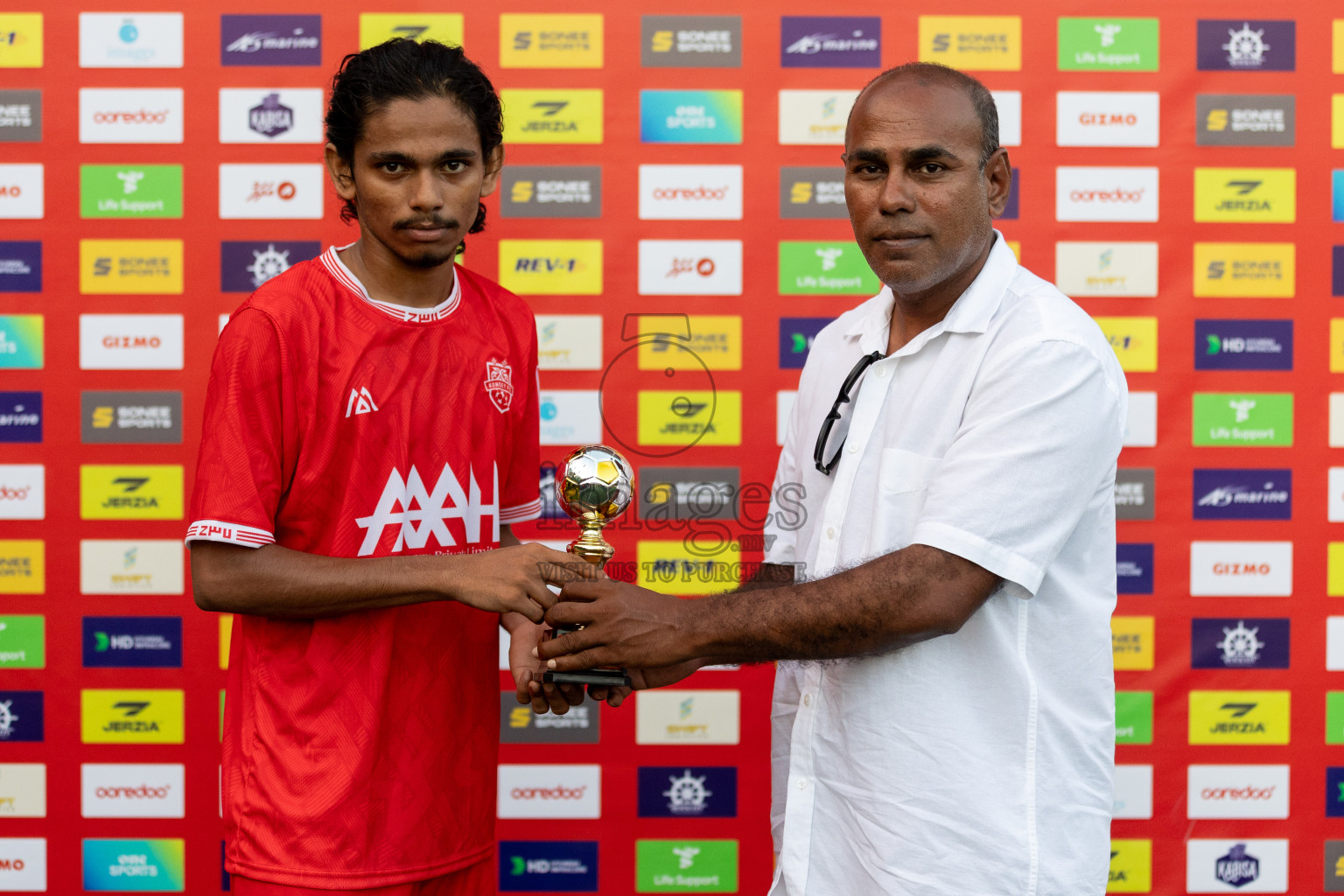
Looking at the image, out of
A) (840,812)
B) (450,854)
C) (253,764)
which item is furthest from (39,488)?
(840,812)

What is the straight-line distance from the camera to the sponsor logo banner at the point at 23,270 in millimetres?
2799

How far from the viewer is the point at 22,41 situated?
2.77 meters

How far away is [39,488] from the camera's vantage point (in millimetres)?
2822

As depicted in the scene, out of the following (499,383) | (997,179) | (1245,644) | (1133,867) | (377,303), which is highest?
(997,179)

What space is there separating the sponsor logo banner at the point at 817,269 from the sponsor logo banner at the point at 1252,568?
4.11 ft

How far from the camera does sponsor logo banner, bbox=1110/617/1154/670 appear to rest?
2877 mm

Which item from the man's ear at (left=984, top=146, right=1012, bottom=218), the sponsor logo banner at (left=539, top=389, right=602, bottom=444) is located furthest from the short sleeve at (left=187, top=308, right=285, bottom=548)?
the sponsor logo banner at (left=539, top=389, right=602, bottom=444)

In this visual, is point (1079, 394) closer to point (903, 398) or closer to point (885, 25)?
point (903, 398)

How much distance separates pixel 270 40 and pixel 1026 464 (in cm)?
240

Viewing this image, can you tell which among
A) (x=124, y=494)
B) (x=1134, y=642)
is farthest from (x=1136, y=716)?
(x=124, y=494)

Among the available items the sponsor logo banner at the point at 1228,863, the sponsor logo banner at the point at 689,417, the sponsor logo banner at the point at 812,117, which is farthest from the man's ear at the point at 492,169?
the sponsor logo banner at the point at 1228,863

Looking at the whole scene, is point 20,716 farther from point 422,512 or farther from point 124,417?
point 422,512

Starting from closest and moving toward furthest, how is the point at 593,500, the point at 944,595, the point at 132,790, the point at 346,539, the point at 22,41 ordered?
the point at 944,595 < the point at 346,539 < the point at 593,500 < the point at 22,41 < the point at 132,790

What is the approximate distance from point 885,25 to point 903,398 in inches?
64.0
